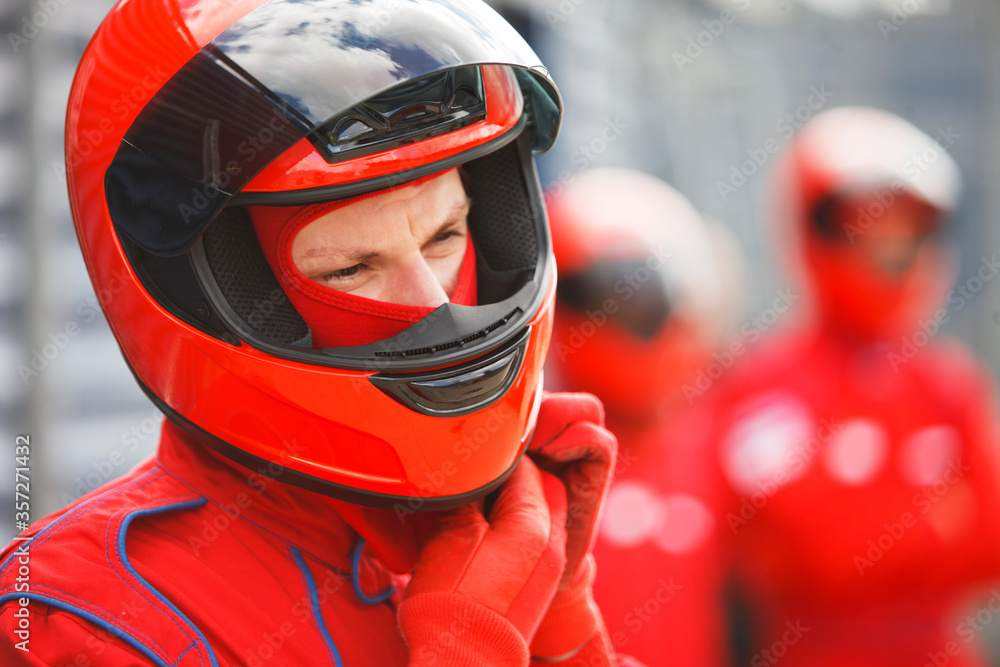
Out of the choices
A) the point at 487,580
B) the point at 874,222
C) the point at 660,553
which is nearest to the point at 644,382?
the point at 660,553

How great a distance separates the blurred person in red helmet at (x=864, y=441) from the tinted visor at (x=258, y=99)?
2.10m

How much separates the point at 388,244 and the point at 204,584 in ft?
1.38

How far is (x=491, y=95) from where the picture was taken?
1.08m

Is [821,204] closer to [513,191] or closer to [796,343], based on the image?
[796,343]

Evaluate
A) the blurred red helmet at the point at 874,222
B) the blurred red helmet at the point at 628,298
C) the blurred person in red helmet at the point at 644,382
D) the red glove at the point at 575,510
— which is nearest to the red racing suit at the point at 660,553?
the blurred person in red helmet at the point at 644,382

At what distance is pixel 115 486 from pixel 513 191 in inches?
26.0

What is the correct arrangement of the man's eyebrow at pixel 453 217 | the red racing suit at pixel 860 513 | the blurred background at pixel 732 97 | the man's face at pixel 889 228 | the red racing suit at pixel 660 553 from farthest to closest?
1. the man's face at pixel 889 228
2. the red racing suit at pixel 860 513
3. the blurred background at pixel 732 97
4. the red racing suit at pixel 660 553
5. the man's eyebrow at pixel 453 217

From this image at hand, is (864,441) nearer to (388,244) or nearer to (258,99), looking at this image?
(388,244)

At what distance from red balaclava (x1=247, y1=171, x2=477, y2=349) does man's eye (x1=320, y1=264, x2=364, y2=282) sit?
13 mm

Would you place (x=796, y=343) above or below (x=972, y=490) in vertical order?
above

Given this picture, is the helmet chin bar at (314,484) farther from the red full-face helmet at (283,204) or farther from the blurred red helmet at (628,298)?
the blurred red helmet at (628,298)

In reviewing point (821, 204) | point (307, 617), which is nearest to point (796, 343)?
point (821, 204)

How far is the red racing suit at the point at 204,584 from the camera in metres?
0.84

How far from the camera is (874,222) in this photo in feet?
9.62
